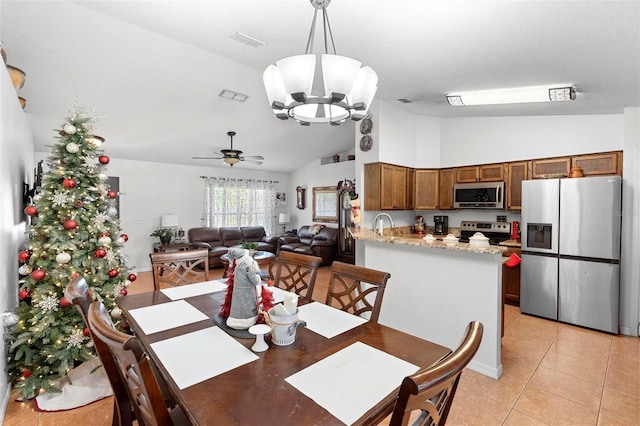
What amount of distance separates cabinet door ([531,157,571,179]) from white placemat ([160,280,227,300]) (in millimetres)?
4233

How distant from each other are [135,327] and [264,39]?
2.32m

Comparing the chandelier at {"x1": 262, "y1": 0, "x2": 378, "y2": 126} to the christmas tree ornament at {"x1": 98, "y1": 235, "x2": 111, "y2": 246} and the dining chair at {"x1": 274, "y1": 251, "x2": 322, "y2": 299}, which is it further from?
the christmas tree ornament at {"x1": 98, "y1": 235, "x2": 111, "y2": 246}

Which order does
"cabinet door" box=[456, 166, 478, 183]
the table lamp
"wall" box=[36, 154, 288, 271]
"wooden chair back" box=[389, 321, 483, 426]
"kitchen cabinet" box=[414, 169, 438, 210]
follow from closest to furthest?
"wooden chair back" box=[389, 321, 483, 426] < "cabinet door" box=[456, 166, 478, 183] < "kitchen cabinet" box=[414, 169, 438, 210] < "wall" box=[36, 154, 288, 271] < the table lamp

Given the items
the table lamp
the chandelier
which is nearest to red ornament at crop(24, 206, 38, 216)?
the chandelier

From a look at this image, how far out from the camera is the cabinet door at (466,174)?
14.9 ft

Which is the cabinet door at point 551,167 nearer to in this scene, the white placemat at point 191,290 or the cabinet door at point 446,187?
the cabinet door at point 446,187

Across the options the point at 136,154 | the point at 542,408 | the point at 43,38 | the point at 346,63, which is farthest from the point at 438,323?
the point at 136,154

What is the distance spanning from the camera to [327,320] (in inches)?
62.9

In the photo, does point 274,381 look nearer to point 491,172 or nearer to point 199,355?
point 199,355

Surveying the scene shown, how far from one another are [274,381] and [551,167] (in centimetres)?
449

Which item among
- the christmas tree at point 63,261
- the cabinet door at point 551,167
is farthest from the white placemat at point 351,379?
the cabinet door at point 551,167

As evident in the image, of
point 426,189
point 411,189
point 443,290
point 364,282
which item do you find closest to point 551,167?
point 426,189

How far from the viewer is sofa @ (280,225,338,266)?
6688 millimetres

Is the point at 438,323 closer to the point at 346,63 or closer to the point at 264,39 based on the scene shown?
the point at 346,63
